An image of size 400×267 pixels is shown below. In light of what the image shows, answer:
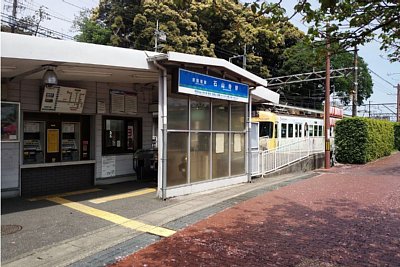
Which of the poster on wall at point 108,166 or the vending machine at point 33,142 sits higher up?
the vending machine at point 33,142

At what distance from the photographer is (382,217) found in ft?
25.2

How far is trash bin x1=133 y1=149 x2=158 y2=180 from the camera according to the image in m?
11.7

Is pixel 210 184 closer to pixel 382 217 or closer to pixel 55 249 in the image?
pixel 382 217

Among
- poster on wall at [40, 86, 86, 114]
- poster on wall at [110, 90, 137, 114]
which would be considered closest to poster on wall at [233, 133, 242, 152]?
poster on wall at [110, 90, 137, 114]

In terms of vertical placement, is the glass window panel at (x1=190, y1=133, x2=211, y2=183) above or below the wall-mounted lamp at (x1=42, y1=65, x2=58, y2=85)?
below

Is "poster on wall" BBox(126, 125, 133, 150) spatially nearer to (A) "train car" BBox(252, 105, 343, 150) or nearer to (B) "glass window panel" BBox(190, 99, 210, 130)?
(B) "glass window panel" BBox(190, 99, 210, 130)

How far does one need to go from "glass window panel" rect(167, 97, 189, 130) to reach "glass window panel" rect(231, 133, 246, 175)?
8.32 feet

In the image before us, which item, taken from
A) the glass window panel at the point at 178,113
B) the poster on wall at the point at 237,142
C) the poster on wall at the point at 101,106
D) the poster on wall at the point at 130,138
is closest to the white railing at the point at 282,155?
the poster on wall at the point at 237,142

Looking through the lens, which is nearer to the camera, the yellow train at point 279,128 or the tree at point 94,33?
the yellow train at point 279,128

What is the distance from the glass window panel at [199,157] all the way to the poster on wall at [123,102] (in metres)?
2.88

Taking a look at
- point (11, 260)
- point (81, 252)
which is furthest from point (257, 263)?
point (11, 260)

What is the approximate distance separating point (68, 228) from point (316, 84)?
116 feet

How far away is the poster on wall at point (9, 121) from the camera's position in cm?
860

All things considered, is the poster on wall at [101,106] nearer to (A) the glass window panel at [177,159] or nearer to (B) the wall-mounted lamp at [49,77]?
(A) the glass window panel at [177,159]
